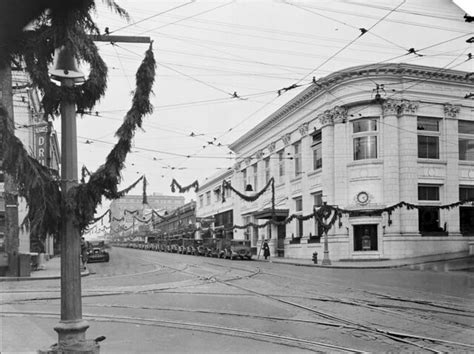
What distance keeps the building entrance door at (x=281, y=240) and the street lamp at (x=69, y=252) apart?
1752 inches

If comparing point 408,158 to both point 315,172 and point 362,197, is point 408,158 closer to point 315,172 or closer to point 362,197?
point 362,197

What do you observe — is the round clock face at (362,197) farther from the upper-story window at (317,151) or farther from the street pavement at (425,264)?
the upper-story window at (317,151)

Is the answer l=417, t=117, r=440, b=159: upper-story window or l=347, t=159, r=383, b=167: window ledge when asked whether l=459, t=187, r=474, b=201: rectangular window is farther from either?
l=347, t=159, r=383, b=167: window ledge

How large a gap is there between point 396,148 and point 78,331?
3477 centimetres

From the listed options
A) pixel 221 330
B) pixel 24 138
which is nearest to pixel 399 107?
pixel 24 138

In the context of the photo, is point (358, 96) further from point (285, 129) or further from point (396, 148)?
point (285, 129)

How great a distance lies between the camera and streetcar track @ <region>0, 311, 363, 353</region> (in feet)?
26.1

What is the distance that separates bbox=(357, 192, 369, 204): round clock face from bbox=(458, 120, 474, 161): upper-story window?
25.7 ft

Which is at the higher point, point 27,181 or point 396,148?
point 396,148

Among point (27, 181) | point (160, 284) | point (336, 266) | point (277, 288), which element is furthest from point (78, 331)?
point (336, 266)

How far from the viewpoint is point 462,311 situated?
1149cm

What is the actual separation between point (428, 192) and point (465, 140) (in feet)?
16.9

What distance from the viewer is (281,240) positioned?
49156 mm

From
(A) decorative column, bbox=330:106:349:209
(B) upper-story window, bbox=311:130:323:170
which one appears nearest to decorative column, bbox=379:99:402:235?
(A) decorative column, bbox=330:106:349:209
